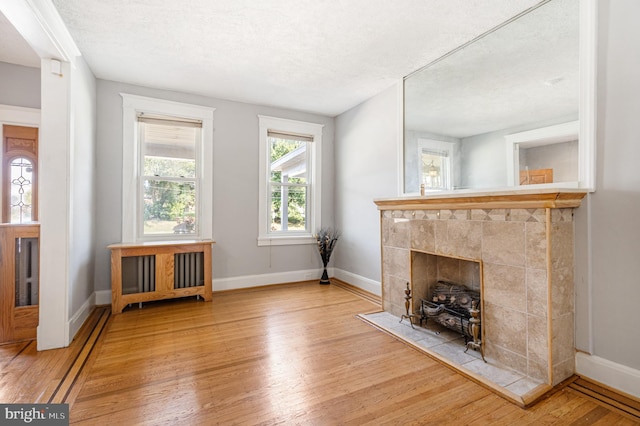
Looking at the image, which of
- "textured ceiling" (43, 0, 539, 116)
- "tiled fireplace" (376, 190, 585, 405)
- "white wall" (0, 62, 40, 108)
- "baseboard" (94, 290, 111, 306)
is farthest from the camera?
"baseboard" (94, 290, 111, 306)

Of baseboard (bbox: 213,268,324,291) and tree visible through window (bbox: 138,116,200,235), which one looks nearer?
tree visible through window (bbox: 138,116,200,235)

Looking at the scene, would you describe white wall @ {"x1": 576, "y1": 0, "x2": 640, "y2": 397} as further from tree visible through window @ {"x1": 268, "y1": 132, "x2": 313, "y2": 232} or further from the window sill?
tree visible through window @ {"x1": 268, "y1": 132, "x2": 313, "y2": 232}

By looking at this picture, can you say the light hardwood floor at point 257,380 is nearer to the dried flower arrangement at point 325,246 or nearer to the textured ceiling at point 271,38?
the dried flower arrangement at point 325,246

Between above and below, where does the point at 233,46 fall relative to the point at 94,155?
above

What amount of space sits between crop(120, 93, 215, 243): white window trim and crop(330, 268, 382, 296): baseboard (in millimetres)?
2097

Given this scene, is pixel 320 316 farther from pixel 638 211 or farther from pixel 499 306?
pixel 638 211

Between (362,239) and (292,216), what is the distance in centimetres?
122

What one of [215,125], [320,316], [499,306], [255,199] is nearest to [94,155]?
[215,125]

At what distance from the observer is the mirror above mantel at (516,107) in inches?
80.4

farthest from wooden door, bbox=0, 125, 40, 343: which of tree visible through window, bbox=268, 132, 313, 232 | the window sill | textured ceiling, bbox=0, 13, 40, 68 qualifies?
tree visible through window, bbox=268, 132, 313, 232

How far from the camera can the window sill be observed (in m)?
4.48

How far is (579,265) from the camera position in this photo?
2055 mm

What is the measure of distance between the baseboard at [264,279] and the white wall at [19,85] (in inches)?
115

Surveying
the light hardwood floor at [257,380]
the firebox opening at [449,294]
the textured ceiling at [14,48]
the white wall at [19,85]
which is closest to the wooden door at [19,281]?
the light hardwood floor at [257,380]
